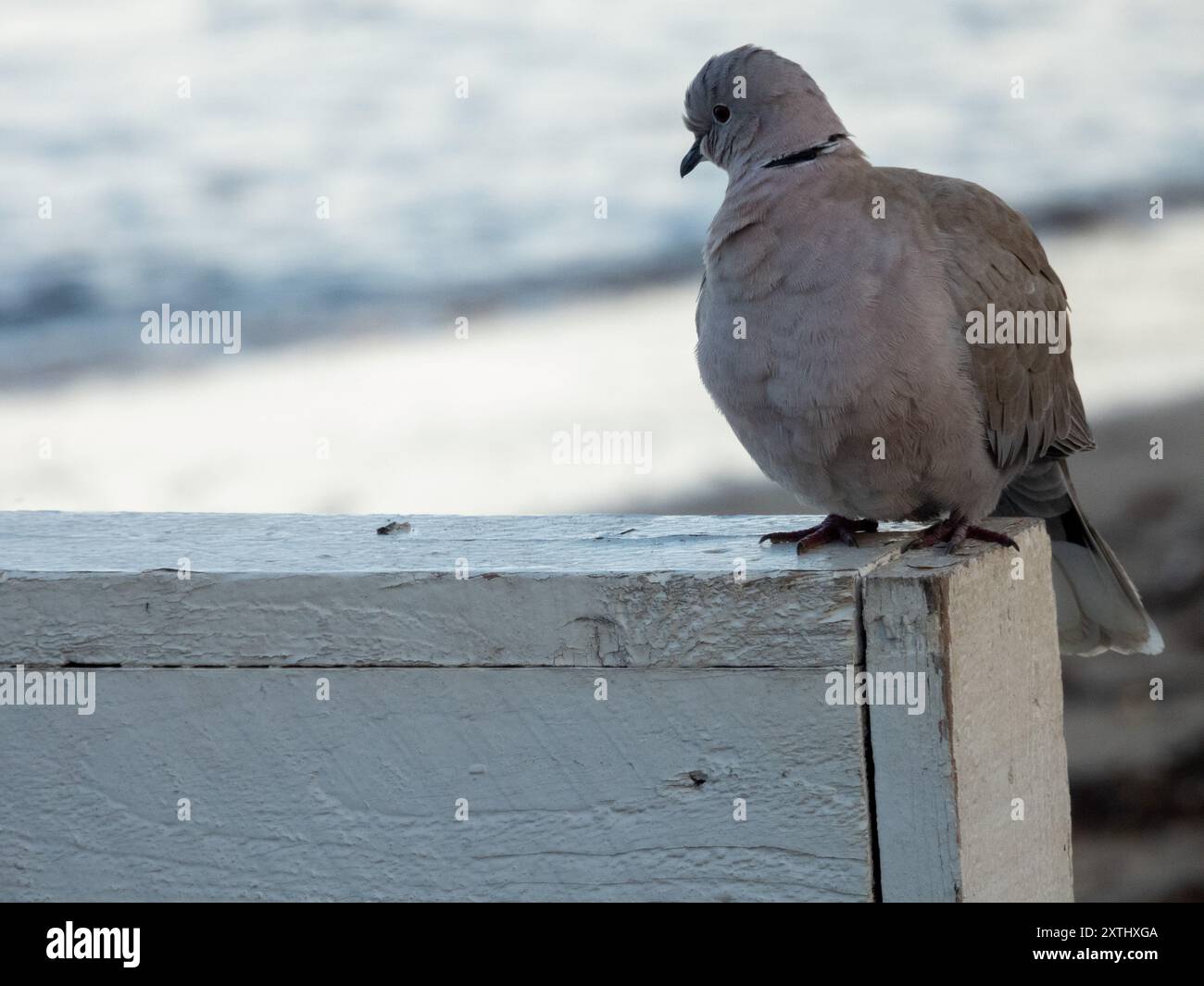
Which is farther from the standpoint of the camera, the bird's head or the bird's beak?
the bird's beak

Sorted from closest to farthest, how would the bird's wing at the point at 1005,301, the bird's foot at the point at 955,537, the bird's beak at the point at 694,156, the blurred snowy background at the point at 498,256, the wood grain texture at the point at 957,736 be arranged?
the wood grain texture at the point at 957,736 < the bird's foot at the point at 955,537 < the bird's wing at the point at 1005,301 < the bird's beak at the point at 694,156 < the blurred snowy background at the point at 498,256

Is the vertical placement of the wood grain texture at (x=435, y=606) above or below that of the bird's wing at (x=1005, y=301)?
below

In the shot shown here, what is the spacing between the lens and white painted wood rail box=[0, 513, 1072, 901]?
153cm

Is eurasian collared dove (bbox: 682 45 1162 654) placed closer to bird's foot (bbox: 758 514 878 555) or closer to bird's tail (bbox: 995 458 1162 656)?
bird's foot (bbox: 758 514 878 555)

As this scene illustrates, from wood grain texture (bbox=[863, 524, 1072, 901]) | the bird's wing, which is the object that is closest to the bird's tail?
the bird's wing

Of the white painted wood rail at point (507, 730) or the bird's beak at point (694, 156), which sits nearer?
the white painted wood rail at point (507, 730)

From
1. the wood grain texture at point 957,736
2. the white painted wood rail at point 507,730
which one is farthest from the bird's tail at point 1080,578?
the white painted wood rail at point 507,730

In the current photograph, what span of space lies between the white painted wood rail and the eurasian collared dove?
480 millimetres

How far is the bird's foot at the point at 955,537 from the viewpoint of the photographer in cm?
181

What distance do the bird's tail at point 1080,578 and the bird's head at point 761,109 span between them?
852 mm

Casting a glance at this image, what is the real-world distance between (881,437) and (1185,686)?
9.87 ft

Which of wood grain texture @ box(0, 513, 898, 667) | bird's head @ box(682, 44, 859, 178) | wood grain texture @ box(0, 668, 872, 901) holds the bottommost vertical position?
wood grain texture @ box(0, 668, 872, 901)

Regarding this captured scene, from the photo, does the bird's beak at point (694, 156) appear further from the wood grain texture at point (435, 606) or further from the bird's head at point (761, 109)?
the wood grain texture at point (435, 606)
